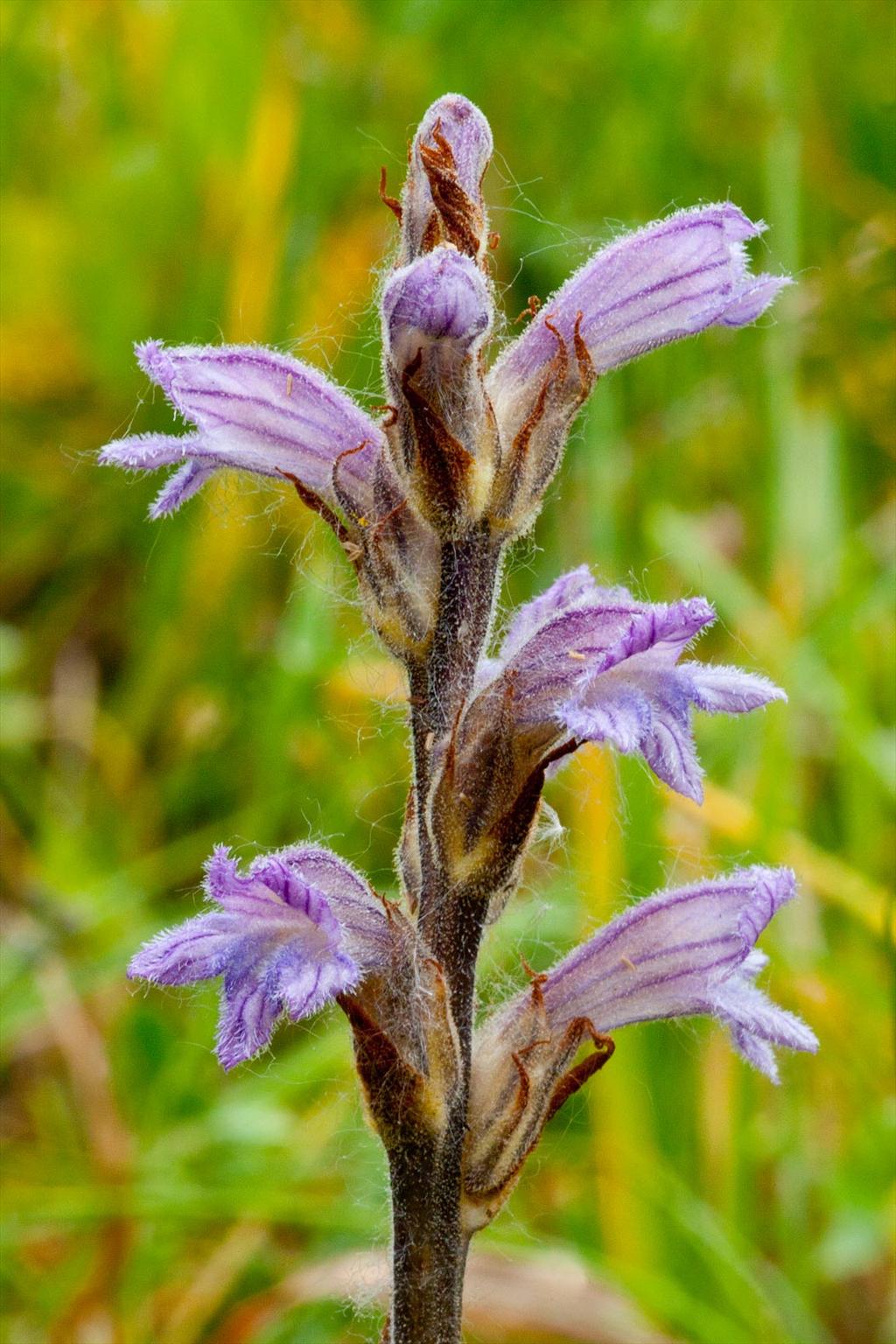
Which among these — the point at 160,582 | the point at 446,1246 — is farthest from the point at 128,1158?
the point at 160,582

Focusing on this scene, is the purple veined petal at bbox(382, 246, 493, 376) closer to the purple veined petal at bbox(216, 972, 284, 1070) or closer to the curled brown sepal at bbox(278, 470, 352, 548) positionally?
the curled brown sepal at bbox(278, 470, 352, 548)

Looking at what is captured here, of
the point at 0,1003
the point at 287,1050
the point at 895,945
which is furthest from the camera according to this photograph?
the point at 287,1050

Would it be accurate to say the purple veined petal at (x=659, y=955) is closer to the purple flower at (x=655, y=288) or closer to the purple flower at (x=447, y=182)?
the purple flower at (x=655, y=288)

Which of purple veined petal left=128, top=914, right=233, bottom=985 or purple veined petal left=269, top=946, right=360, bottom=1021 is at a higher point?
purple veined petal left=128, top=914, right=233, bottom=985

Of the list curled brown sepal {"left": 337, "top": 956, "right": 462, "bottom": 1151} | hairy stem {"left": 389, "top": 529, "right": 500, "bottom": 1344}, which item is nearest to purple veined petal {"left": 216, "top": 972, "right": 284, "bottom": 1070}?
curled brown sepal {"left": 337, "top": 956, "right": 462, "bottom": 1151}

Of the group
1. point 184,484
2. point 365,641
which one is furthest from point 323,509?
point 365,641

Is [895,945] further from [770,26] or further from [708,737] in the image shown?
[770,26]
